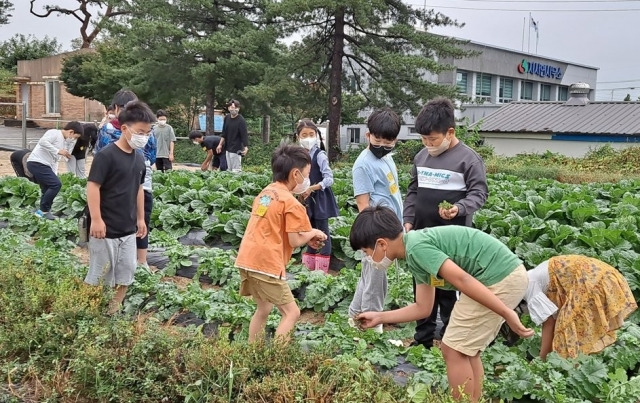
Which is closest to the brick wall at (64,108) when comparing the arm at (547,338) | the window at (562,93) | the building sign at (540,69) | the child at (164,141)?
the child at (164,141)

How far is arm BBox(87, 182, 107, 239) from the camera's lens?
14.5 ft

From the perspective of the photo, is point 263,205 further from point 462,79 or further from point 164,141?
point 462,79

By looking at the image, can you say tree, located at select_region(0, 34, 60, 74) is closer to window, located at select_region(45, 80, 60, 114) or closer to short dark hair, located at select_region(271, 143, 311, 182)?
window, located at select_region(45, 80, 60, 114)

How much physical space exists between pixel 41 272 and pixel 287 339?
2.60 m

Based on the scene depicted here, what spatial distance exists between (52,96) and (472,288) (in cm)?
3990

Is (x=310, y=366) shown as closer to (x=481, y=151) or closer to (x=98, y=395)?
(x=98, y=395)

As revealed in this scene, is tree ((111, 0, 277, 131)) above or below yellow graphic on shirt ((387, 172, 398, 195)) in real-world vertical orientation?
above

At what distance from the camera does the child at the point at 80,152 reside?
10461 millimetres

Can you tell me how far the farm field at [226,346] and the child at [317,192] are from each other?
0.26 m

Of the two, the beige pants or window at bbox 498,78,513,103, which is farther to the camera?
window at bbox 498,78,513,103

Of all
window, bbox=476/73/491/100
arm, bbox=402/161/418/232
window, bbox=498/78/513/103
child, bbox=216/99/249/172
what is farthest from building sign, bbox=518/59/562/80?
arm, bbox=402/161/418/232

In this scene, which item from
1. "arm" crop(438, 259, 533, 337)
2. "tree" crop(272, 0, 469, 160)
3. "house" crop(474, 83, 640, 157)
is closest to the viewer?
"arm" crop(438, 259, 533, 337)

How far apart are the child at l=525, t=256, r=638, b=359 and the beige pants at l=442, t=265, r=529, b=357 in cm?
46

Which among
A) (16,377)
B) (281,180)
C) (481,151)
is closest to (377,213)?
(281,180)
